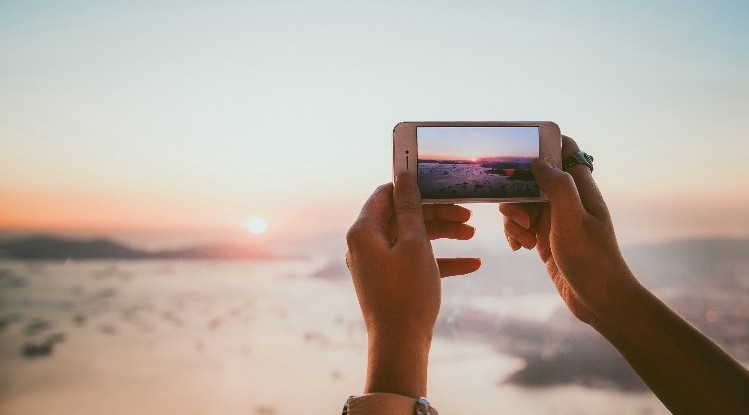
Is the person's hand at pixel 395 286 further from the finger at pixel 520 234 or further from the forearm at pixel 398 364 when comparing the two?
the finger at pixel 520 234

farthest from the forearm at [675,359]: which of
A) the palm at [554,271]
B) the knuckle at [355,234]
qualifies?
the knuckle at [355,234]

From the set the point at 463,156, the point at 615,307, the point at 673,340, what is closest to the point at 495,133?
the point at 463,156

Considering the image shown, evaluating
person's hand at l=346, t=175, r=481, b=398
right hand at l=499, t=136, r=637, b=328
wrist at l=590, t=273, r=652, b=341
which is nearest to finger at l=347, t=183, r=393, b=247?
person's hand at l=346, t=175, r=481, b=398

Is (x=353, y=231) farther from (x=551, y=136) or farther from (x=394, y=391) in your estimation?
(x=551, y=136)

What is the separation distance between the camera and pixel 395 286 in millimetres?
808

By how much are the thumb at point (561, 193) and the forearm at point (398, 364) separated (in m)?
0.50

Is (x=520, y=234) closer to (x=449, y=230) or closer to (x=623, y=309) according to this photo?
(x=449, y=230)

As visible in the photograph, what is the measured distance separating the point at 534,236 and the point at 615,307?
0.29 m

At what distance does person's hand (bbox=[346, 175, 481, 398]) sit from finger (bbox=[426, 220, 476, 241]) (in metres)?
0.26

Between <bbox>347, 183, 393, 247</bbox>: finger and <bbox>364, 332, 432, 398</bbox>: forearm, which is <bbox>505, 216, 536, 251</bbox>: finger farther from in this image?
<bbox>364, 332, 432, 398</bbox>: forearm

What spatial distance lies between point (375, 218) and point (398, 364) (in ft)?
0.93

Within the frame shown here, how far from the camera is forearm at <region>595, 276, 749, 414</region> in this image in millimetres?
834

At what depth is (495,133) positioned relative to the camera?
49.3 inches

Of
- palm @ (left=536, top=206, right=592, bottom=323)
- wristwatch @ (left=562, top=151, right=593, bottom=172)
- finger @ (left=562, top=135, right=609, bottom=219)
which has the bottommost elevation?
palm @ (left=536, top=206, right=592, bottom=323)
